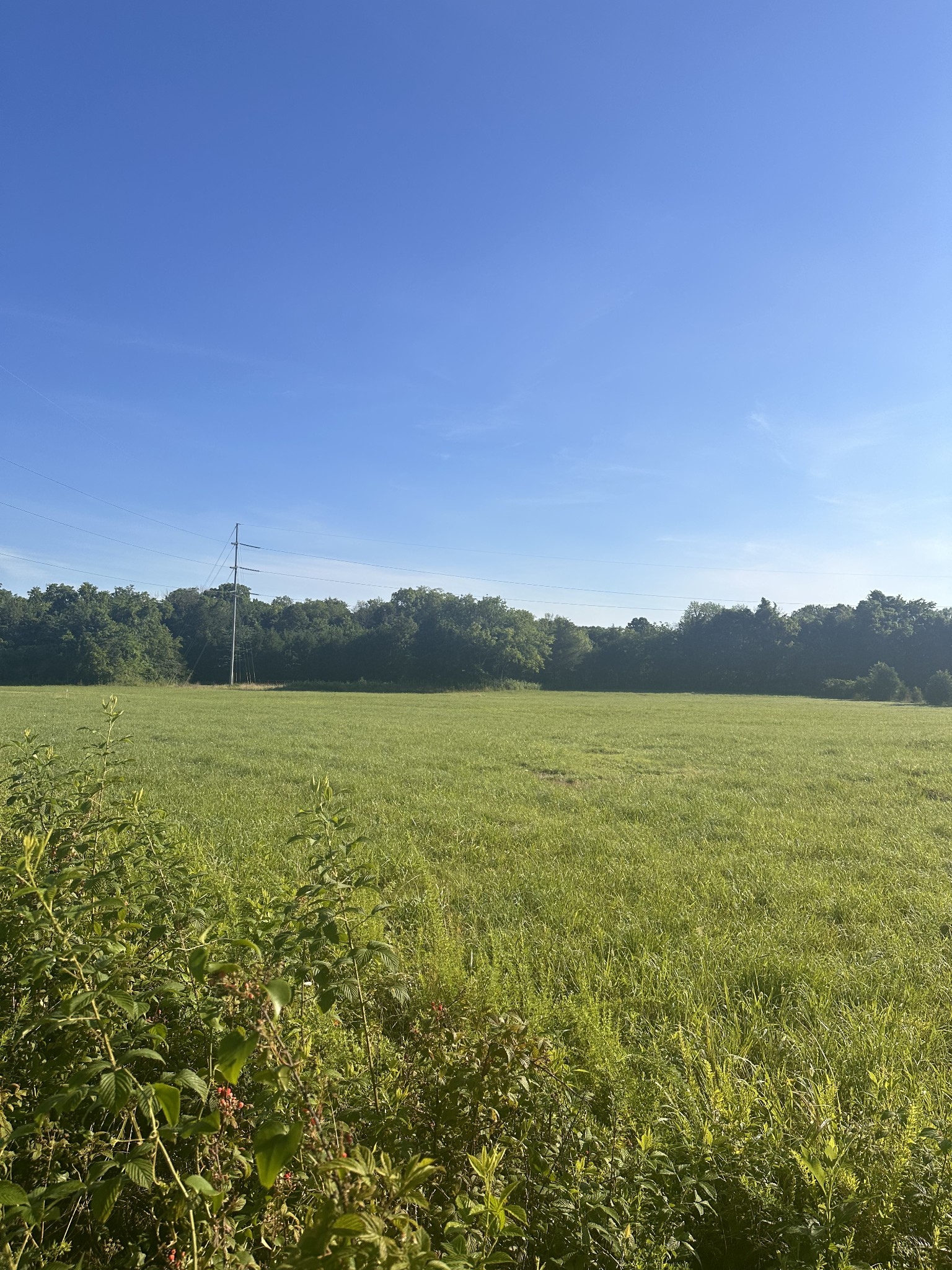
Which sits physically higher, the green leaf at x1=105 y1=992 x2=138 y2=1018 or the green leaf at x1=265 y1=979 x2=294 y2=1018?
the green leaf at x1=265 y1=979 x2=294 y2=1018

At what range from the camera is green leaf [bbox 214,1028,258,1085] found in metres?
1.25

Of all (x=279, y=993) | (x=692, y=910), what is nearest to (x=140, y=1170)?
(x=279, y=993)

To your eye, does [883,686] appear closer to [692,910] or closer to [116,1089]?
[692,910]

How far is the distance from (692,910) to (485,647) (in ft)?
235

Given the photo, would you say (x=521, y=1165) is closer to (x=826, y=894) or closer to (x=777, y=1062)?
(x=777, y=1062)

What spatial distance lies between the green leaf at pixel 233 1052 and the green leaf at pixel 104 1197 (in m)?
0.38

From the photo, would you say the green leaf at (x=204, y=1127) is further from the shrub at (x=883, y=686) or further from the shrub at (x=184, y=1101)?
the shrub at (x=883, y=686)

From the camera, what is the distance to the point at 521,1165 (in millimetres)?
2234

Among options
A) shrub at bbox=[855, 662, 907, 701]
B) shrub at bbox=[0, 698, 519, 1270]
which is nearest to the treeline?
→ shrub at bbox=[855, 662, 907, 701]

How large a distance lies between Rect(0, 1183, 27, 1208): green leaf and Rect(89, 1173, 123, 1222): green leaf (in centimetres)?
13

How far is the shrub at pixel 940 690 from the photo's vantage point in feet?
191

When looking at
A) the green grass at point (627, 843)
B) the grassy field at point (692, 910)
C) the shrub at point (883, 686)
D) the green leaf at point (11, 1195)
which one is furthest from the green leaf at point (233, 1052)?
the shrub at point (883, 686)

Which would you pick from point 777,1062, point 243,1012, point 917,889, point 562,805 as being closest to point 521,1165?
point 243,1012

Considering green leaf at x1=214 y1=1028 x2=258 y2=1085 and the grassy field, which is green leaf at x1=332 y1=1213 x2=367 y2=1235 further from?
the grassy field
